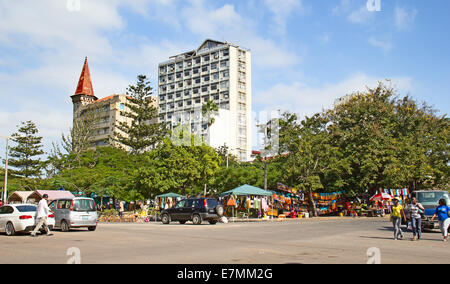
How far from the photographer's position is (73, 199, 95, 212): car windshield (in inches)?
799

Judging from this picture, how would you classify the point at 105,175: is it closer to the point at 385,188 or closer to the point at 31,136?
the point at 31,136

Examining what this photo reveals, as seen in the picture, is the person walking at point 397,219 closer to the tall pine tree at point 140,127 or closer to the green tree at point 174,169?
the green tree at point 174,169

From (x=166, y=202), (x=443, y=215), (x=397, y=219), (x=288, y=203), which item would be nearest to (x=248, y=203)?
(x=288, y=203)

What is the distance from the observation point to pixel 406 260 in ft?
31.5

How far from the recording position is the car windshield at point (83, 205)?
2030 centimetres

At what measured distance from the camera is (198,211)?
2758 centimetres

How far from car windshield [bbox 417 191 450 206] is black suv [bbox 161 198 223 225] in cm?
1234

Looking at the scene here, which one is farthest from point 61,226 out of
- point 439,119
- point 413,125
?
point 439,119

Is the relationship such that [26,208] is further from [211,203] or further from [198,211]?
[211,203]

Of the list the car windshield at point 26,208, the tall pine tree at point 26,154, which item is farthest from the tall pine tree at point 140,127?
the car windshield at point 26,208

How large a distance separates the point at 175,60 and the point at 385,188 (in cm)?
8025

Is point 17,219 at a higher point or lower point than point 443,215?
lower

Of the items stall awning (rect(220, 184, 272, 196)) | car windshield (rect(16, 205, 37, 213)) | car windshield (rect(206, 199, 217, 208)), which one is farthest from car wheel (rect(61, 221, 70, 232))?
stall awning (rect(220, 184, 272, 196))

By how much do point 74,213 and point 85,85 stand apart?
9996cm
